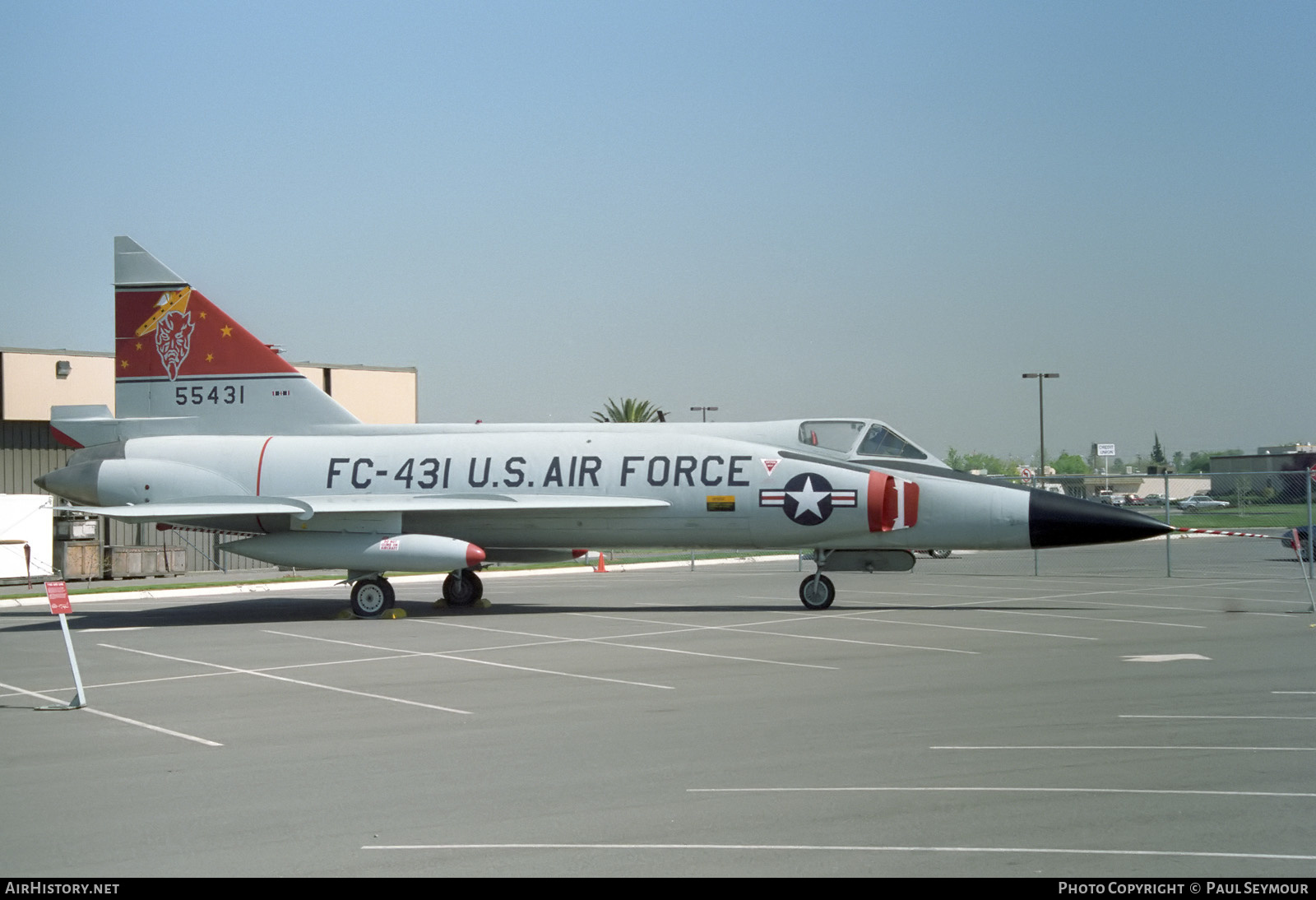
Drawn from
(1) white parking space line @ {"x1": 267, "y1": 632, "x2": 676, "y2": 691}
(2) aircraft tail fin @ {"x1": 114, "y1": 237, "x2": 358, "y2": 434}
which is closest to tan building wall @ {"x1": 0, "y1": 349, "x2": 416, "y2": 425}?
(2) aircraft tail fin @ {"x1": 114, "y1": 237, "x2": 358, "y2": 434}

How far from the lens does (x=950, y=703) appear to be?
10297 millimetres

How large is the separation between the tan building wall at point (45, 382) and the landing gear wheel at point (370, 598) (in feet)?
53.5

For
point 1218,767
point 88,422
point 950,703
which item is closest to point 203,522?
point 88,422

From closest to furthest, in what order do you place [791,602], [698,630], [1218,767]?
[1218,767], [698,630], [791,602]

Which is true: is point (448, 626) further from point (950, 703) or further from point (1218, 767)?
point (1218, 767)

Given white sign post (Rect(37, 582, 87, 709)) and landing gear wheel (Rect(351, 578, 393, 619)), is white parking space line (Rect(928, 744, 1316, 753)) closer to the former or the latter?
white sign post (Rect(37, 582, 87, 709))

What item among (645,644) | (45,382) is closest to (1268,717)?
(645,644)

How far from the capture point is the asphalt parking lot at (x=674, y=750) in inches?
233

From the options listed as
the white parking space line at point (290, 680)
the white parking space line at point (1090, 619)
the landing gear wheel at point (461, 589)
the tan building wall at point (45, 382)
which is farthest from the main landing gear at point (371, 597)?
the tan building wall at point (45, 382)

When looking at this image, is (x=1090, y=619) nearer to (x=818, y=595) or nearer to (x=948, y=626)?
(x=948, y=626)

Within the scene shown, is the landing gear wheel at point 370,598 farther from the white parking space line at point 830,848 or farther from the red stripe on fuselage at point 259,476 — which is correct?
the white parking space line at point 830,848

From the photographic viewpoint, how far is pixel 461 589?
69.9 feet

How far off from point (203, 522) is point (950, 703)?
14.3m

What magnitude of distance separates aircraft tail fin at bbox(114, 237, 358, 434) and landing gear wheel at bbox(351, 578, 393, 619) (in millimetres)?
3478
